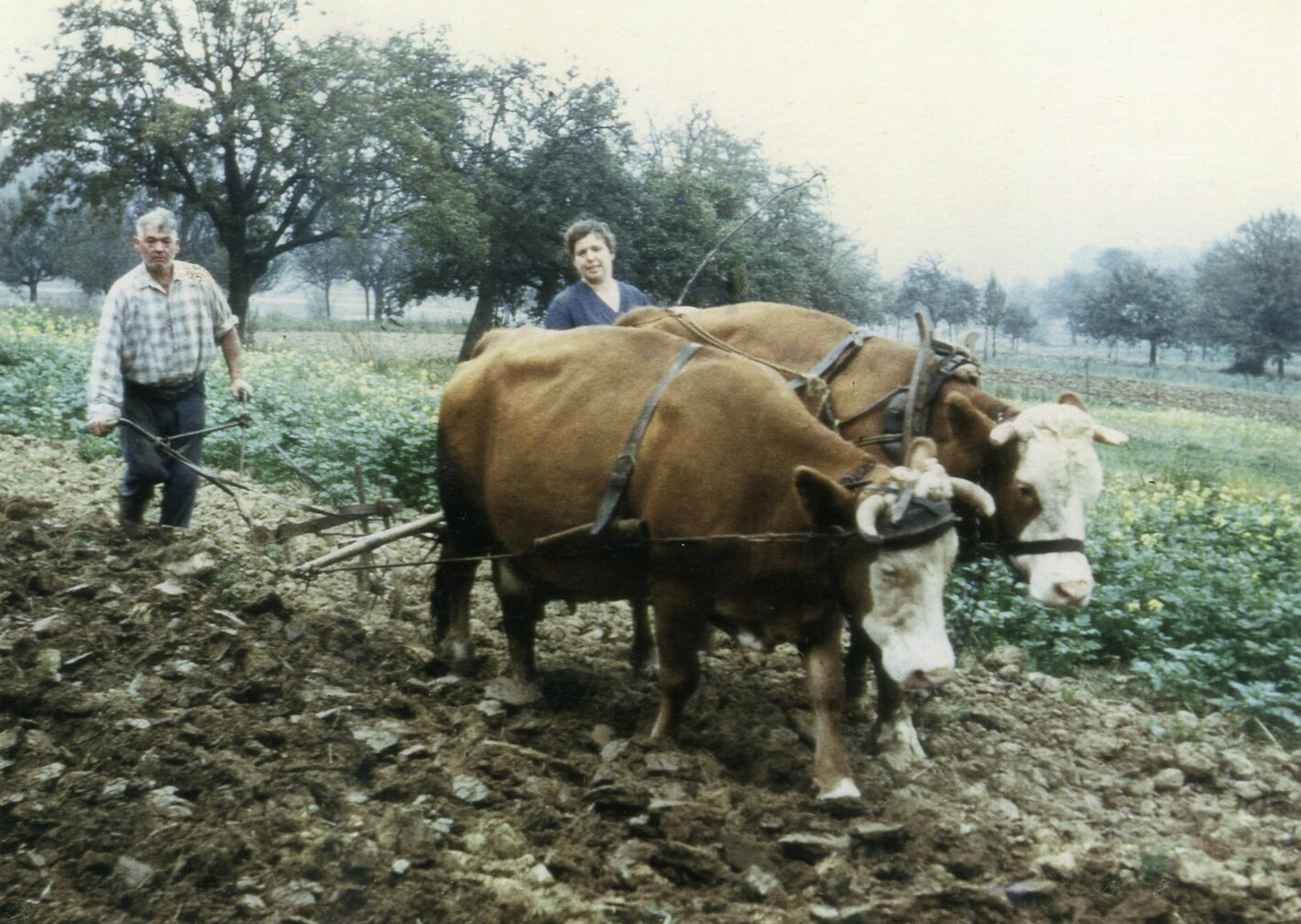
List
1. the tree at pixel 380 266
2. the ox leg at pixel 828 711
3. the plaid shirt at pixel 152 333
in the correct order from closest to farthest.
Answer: the ox leg at pixel 828 711 < the plaid shirt at pixel 152 333 < the tree at pixel 380 266

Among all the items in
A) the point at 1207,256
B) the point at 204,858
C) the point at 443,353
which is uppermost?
the point at 1207,256

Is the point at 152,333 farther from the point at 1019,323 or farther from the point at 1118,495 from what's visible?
the point at 1019,323

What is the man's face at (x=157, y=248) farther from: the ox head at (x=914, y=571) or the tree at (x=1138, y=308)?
the tree at (x=1138, y=308)

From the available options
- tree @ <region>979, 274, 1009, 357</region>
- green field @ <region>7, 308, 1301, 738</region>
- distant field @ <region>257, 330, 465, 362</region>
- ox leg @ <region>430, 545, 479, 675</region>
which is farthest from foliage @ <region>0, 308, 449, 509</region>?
tree @ <region>979, 274, 1009, 357</region>

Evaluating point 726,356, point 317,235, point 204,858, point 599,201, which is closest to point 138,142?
point 317,235

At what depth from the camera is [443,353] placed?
989 cm

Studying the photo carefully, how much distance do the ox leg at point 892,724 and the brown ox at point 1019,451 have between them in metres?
0.72

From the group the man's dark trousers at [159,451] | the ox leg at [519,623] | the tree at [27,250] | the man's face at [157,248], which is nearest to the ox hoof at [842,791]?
the ox leg at [519,623]

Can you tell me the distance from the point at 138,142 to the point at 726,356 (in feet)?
30.8

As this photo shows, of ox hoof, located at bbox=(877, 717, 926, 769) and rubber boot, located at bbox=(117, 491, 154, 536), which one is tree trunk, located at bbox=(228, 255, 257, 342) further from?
ox hoof, located at bbox=(877, 717, 926, 769)

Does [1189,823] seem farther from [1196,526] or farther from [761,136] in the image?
[761,136]

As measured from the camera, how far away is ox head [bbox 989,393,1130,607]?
15.3 feet

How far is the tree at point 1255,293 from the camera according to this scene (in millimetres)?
7719

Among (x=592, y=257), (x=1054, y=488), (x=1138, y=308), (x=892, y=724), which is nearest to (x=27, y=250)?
(x=592, y=257)
